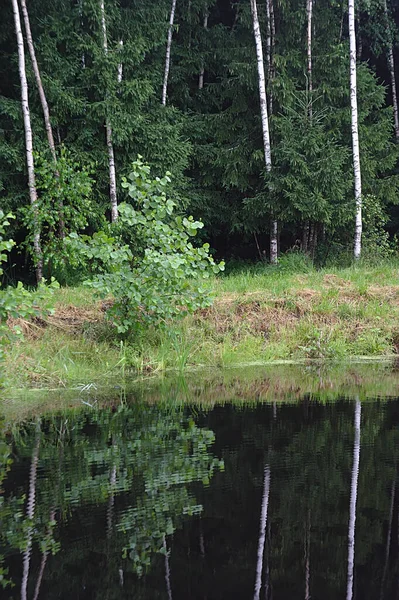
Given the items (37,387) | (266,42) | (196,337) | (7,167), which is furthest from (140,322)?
(266,42)

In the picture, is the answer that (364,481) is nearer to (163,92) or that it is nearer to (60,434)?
(60,434)

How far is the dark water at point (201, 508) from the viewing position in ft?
9.16

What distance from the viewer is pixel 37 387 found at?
7.90 m

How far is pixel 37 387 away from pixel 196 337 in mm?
3136

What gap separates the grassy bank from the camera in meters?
8.88

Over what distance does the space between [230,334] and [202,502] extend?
691 cm

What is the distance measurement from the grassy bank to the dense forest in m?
5.31

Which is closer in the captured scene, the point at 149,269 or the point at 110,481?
the point at 110,481

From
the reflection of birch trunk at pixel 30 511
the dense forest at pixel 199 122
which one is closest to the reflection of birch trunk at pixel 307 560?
the reflection of birch trunk at pixel 30 511

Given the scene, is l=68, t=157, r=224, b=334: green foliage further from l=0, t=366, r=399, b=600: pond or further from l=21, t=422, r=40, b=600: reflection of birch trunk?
l=21, t=422, r=40, b=600: reflection of birch trunk

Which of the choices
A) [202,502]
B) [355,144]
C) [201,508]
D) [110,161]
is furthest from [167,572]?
[355,144]

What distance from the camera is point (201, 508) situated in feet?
12.0

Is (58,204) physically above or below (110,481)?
above

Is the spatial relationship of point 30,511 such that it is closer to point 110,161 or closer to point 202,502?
point 202,502
